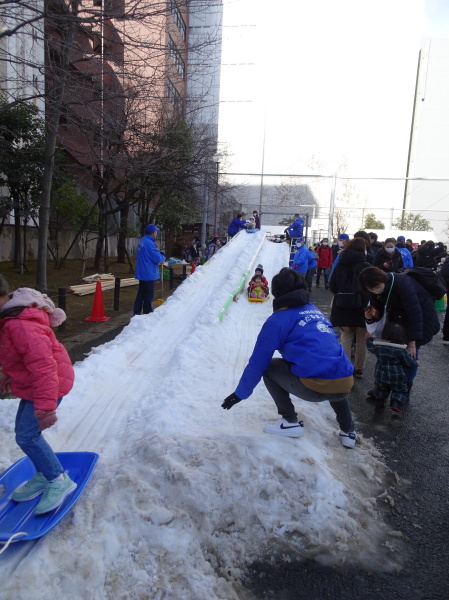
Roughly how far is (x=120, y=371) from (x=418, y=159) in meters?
62.2

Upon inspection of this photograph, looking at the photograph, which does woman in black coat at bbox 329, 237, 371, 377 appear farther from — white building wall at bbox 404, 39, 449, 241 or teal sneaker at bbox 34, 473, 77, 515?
white building wall at bbox 404, 39, 449, 241

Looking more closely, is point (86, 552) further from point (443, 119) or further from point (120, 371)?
point (443, 119)

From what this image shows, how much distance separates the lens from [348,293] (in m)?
5.58

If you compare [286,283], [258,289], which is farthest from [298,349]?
[258,289]

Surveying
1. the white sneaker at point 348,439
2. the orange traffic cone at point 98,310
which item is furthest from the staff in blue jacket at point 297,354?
the orange traffic cone at point 98,310

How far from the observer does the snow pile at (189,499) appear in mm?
2350

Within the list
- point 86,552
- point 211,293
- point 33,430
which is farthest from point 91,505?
point 211,293

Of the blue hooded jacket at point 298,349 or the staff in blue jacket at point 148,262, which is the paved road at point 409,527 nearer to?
the blue hooded jacket at point 298,349

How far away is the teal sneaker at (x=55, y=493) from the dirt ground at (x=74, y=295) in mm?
4927

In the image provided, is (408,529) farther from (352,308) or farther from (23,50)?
(23,50)

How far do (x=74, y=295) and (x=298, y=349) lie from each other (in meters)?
9.81

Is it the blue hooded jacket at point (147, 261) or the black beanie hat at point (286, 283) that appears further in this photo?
the blue hooded jacket at point (147, 261)

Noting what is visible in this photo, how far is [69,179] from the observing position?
1502 cm

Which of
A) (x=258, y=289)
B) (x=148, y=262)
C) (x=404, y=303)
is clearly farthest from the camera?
(x=258, y=289)
